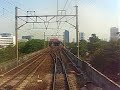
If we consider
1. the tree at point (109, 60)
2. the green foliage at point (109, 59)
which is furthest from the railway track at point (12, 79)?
the green foliage at point (109, 59)

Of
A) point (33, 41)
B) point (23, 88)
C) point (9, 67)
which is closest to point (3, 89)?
point (23, 88)

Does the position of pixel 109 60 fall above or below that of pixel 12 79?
above

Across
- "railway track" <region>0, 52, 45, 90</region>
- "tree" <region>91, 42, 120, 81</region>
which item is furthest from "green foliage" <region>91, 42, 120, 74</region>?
"railway track" <region>0, 52, 45, 90</region>

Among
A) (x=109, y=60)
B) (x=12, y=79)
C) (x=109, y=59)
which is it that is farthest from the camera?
(x=109, y=59)

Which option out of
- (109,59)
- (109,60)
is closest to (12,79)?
(109,60)

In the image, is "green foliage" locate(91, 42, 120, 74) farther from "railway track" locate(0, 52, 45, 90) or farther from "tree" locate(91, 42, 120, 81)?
Answer: "railway track" locate(0, 52, 45, 90)

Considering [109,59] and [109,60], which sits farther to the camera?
[109,59]

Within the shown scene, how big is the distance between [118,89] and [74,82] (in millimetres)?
10122

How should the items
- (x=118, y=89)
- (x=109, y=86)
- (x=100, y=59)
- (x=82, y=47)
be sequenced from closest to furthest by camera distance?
(x=118, y=89) → (x=109, y=86) → (x=100, y=59) → (x=82, y=47)

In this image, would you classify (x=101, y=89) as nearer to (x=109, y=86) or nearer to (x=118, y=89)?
(x=109, y=86)

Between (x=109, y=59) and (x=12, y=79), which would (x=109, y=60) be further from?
(x=12, y=79)

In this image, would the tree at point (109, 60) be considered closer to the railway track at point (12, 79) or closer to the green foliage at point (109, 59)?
the green foliage at point (109, 59)

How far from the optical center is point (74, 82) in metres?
22.8

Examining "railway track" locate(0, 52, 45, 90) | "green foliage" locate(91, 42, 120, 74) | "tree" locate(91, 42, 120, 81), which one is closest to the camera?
"railway track" locate(0, 52, 45, 90)
